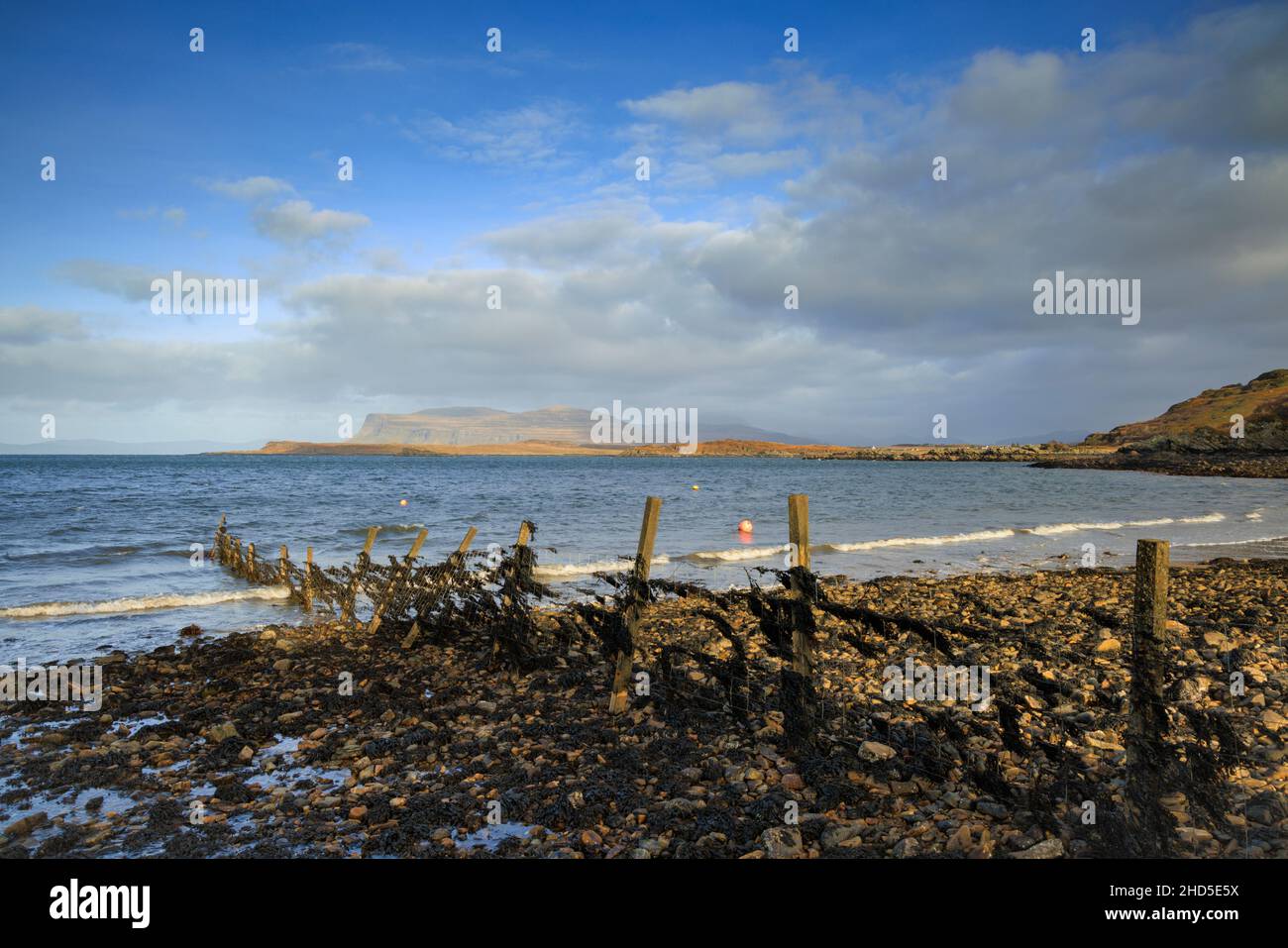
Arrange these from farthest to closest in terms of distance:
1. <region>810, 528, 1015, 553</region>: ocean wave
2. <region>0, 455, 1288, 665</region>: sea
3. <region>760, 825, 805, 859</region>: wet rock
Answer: <region>810, 528, 1015, 553</region>: ocean wave, <region>0, 455, 1288, 665</region>: sea, <region>760, 825, 805, 859</region>: wet rock

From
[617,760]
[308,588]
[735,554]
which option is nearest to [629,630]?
[617,760]

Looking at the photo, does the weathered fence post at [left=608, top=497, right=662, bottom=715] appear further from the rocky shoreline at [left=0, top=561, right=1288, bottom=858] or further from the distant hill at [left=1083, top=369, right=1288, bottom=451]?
the distant hill at [left=1083, top=369, right=1288, bottom=451]

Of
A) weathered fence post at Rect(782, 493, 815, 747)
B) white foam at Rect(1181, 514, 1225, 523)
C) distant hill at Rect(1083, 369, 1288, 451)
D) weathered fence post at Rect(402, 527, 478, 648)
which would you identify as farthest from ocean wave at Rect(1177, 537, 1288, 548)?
distant hill at Rect(1083, 369, 1288, 451)

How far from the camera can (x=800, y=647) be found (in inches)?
293

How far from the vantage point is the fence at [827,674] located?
5.50 m

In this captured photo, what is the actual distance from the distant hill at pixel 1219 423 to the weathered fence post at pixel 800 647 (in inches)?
4177

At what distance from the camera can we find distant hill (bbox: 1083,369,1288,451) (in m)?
90.6

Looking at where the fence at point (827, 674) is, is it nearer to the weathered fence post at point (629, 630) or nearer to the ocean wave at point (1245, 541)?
the weathered fence post at point (629, 630)

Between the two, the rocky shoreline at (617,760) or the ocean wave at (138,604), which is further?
the ocean wave at (138,604)

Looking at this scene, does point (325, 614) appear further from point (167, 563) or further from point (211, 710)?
point (167, 563)

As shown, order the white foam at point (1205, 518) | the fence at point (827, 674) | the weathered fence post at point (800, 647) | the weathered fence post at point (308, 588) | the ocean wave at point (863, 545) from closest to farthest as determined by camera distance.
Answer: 1. the fence at point (827, 674)
2. the weathered fence post at point (800, 647)
3. the weathered fence post at point (308, 588)
4. the ocean wave at point (863, 545)
5. the white foam at point (1205, 518)

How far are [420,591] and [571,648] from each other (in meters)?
3.07

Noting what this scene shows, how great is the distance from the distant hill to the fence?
341 feet

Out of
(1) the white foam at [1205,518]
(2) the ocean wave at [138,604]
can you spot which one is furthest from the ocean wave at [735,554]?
(1) the white foam at [1205,518]
